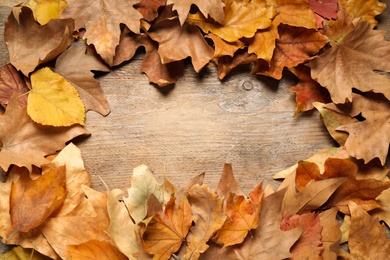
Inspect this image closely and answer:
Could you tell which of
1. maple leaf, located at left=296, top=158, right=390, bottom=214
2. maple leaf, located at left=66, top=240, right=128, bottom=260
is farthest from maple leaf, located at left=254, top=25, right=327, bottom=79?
maple leaf, located at left=66, top=240, right=128, bottom=260

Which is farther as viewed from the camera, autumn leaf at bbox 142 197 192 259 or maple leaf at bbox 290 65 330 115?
maple leaf at bbox 290 65 330 115

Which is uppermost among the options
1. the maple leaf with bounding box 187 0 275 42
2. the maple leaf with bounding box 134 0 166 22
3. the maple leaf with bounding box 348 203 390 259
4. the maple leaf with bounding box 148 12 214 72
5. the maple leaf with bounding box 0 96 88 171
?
the maple leaf with bounding box 134 0 166 22

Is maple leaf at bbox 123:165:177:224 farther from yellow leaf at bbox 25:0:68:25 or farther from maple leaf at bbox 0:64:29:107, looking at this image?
yellow leaf at bbox 25:0:68:25

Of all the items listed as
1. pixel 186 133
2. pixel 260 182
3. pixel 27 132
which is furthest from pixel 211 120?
pixel 27 132

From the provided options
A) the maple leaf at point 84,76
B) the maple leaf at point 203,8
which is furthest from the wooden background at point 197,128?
the maple leaf at point 203,8

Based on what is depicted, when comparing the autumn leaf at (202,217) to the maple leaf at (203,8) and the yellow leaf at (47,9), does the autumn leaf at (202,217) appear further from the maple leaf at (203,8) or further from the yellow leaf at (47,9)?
the yellow leaf at (47,9)

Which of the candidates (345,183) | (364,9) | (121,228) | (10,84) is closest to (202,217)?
(121,228)

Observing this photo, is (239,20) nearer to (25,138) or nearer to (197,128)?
(197,128)
